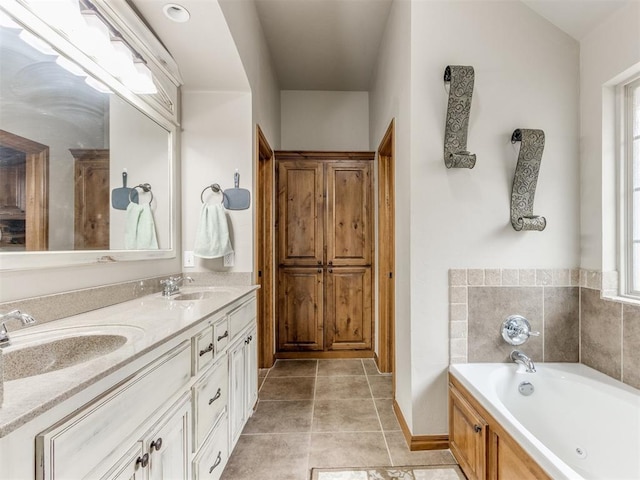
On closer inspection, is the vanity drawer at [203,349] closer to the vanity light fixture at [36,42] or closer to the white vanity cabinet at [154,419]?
the white vanity cabinet at [154,419]

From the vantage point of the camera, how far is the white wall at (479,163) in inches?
69.8

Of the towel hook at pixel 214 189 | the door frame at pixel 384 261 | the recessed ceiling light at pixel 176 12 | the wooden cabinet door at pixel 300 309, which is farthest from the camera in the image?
the wooden cabinet door at pixel 300 309

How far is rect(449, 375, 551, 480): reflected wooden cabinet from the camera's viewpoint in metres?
1.16

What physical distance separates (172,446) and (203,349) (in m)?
0.35

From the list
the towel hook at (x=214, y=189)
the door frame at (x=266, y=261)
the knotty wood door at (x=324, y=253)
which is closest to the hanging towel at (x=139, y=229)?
the towel hook at (x=214, y=189)

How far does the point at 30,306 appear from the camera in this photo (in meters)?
1.06

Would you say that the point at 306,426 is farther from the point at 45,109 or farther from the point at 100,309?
the point at 45,109

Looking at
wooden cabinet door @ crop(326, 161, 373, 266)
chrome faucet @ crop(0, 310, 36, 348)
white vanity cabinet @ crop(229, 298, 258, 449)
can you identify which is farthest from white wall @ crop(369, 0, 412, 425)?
chrome faucet @ crop(0, 310, 36, 348)

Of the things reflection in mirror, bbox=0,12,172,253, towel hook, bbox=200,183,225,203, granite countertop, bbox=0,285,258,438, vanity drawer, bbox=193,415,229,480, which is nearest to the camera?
granite countertop, bbox=0,285,258,438

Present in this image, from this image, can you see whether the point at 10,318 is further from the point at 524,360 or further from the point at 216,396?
the point at 524,360

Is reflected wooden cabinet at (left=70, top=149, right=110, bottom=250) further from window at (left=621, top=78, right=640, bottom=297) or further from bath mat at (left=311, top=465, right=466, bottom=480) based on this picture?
window at (left=621, top=78, right=640, bottom=297)

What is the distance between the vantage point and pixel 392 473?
63.1 inches

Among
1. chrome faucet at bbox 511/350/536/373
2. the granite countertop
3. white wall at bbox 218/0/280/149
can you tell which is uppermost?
white wall at bbox 218/0/280/149

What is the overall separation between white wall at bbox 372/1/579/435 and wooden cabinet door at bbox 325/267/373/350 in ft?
4.50
